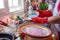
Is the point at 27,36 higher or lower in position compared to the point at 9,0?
lower

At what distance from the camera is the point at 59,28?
80 cm

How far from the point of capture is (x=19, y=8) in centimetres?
130

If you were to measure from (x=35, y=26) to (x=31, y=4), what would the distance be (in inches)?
23.3

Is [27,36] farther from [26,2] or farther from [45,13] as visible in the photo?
[26,2]

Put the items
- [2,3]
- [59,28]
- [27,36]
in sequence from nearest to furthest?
[27,36] < [59,28] < [2,3]

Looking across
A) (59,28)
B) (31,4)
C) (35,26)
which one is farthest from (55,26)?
(31,4)

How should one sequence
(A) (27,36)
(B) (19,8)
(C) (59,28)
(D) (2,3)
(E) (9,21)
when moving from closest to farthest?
(A) (27,36), (C) (59,28), (E) (9,21), (D) (2,3), (B) (19,8)

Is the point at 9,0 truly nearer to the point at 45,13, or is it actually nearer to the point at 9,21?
the point at 9,21

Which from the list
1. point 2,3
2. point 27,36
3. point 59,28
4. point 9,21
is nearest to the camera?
point 27,36

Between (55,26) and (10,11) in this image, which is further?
(10,11)

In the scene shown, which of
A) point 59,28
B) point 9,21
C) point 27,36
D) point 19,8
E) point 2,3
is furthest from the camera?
point 19,8

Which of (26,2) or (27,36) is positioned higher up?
(26,2)

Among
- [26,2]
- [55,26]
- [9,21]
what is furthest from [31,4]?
[55,26]

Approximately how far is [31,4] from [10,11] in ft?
0.71
